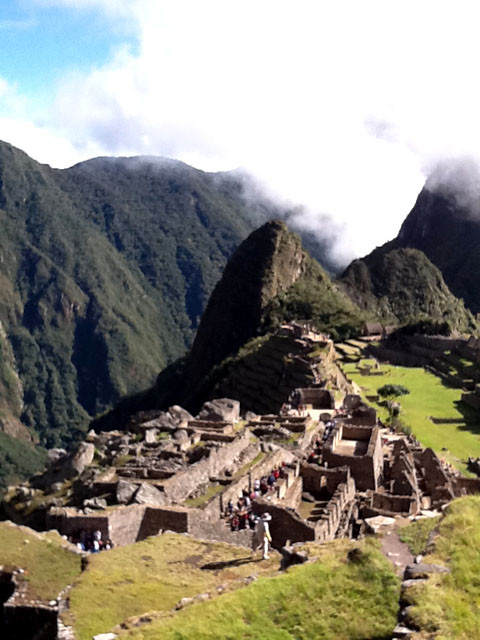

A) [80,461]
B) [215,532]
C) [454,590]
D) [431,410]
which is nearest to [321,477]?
[215,532]

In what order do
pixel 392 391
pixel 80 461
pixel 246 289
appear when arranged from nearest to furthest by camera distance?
pixel 80 461, pixel 392 391, pixel 246 289

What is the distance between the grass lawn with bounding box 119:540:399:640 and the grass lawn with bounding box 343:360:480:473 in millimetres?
29952

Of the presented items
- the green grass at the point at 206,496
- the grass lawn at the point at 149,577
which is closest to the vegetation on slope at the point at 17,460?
the green grass at the point at 206,496

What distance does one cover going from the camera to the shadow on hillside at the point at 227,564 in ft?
43.3

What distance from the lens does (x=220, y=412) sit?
38656 millimetres

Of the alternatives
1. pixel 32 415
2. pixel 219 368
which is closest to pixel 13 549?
pixel 219 368

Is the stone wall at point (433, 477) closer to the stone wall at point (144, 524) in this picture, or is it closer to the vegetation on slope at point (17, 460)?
the stone wall at point (144, 524)

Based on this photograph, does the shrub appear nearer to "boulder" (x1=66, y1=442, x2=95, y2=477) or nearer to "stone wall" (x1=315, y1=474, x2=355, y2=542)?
"boulder" (x1=66, y1=442, x2=95, y2=477)

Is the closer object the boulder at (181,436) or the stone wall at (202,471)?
the stone wall at (202,471)

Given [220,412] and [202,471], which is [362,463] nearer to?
[202,471]

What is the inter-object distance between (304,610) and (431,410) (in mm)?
52997

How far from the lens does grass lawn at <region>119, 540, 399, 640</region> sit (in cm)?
863

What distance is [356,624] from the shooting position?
28.5 feet

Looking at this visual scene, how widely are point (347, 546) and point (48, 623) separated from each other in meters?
4.67
